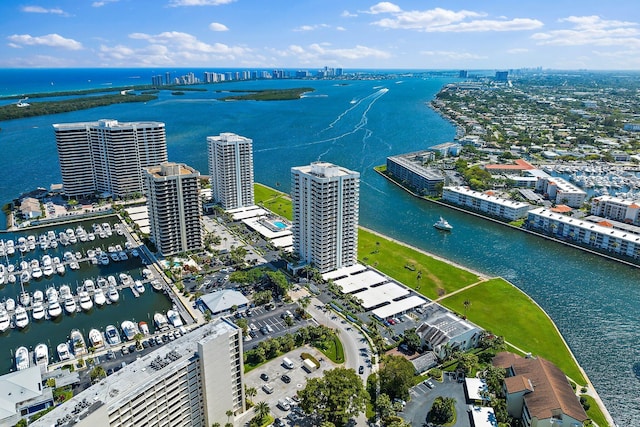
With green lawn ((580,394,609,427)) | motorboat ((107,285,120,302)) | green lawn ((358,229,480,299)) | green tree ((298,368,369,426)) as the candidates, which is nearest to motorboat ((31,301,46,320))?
motorboat ((107,285,120,302))

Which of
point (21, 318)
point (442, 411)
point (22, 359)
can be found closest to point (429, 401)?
point (442, 411)

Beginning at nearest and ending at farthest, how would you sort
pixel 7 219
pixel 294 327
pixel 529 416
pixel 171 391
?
1. pixel 171 391
2. pixel 529 416
3. pixel 294 327
4. pixel 7 219

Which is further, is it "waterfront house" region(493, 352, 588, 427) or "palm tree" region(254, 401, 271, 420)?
"palm tree" region(254, 401, 271, 420)

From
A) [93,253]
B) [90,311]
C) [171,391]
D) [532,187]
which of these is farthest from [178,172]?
[532,187]

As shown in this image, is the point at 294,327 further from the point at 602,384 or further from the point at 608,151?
the point at 608,151

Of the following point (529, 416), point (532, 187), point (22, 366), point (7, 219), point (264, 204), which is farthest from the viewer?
point (532, 187)

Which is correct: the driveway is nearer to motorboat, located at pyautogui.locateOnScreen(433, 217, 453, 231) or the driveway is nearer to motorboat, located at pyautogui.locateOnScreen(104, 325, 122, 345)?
motorboat, located at pyautogui.locateOnScreen(104, 325, 122, 345)

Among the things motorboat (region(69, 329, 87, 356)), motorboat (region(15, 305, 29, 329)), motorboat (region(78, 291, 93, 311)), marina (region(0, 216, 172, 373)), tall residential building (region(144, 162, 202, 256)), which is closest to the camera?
motorboat (region(69, 329, 87, 356))
